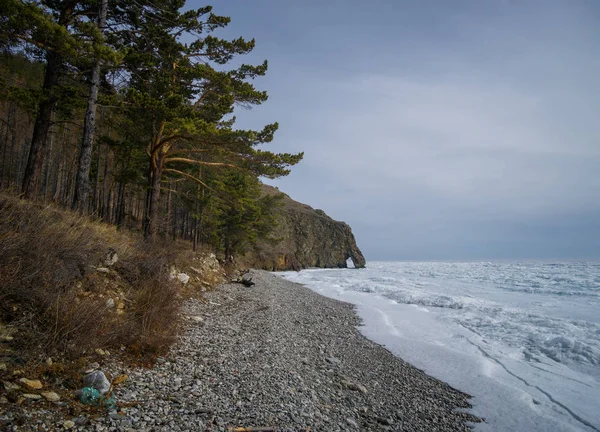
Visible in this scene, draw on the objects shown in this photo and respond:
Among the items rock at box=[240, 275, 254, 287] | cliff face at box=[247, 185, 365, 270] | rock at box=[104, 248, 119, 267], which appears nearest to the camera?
rock at box=[104, 248, 119, 267]

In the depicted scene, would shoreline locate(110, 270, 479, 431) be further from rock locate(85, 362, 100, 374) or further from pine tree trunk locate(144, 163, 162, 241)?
pine tree trunk locate(144, 163, 162, 241)

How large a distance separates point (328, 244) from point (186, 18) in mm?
75818

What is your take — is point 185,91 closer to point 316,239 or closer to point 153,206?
point 153,206

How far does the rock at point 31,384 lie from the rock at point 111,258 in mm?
4365

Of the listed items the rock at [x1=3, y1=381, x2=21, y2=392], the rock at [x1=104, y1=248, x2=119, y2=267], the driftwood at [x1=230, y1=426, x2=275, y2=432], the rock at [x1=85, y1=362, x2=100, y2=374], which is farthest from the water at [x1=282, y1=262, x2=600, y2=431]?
the rock at [x1=104, y1=248, x2=119, y2=267]

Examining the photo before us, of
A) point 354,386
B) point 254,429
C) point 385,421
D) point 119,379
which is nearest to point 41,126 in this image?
point 119,379

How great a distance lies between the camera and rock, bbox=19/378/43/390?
3.02 metres

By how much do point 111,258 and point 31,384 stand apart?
15.1 ft

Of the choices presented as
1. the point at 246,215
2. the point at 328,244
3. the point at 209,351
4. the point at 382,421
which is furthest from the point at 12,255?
the point at 328,244

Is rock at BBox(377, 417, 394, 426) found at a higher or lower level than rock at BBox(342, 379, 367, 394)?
lower

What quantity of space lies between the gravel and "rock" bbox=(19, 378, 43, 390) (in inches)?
24.2

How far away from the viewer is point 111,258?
7.22m

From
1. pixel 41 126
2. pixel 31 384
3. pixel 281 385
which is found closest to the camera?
pixel 31 384

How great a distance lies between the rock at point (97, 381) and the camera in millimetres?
3434
